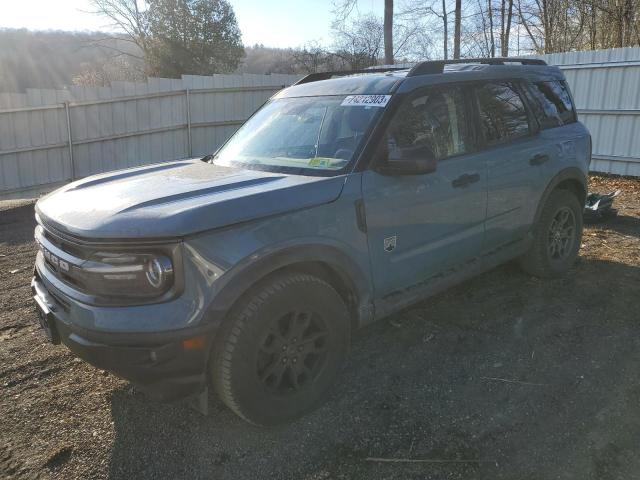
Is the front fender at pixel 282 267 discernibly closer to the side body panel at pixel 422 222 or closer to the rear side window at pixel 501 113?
the side body panel at pixel 422 222

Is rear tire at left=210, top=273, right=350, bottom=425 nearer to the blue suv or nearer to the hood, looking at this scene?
the blue suv

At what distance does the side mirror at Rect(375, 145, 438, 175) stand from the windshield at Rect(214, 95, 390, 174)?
0.22 metres

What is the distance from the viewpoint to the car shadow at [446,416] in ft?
8.51

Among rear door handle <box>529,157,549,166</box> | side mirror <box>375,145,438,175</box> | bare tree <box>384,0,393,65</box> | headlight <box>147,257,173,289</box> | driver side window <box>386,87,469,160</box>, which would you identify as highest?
bare tree <box>384,0,393,65</box>

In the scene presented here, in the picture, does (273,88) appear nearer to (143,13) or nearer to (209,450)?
(209,450)

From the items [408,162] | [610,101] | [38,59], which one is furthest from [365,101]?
[38,59]

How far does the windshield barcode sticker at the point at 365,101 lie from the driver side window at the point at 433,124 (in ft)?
0.40

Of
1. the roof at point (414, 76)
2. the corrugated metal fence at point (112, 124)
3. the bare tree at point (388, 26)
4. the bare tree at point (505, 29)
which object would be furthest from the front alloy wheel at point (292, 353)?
the bare tree at point (505, 29)

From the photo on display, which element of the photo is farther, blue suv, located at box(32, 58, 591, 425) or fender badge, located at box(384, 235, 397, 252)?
fender badge, located at box(384, 235, 397, 252)

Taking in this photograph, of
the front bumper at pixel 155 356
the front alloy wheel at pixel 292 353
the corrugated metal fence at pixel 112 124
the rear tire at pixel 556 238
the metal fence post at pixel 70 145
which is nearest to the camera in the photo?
the front bumper at pixel 155 356

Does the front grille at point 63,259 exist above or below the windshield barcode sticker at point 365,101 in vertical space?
below

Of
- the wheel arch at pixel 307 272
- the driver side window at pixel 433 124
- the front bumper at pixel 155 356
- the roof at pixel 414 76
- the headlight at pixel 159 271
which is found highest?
the roof at pixel 414 76

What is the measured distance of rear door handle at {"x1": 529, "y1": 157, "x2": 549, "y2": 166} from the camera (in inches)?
169

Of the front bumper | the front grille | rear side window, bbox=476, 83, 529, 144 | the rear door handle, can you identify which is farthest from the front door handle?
the front grille
